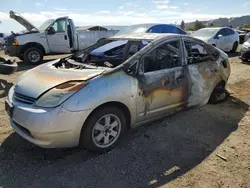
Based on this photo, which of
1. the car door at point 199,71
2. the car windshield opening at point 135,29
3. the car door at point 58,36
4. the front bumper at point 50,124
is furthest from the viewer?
the car door at point 58,36

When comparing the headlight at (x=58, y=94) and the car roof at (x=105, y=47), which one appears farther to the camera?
the car roof at (x=105, y=47)

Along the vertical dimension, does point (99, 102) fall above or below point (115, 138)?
above

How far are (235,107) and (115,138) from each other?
2915mm

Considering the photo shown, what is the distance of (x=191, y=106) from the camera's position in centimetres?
416

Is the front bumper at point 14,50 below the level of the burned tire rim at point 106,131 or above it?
above

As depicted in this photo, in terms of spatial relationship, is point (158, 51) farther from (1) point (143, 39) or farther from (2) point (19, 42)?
(2) point (19, 42)

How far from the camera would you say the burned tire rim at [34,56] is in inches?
393

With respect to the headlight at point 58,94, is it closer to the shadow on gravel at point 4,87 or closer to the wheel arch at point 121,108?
the wheel arch at point 121,108

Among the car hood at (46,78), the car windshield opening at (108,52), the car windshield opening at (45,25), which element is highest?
the car windshield opening at (45,25)

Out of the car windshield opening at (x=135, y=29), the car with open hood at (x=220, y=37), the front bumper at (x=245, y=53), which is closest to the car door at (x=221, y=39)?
the car with open hood at (x=220, y=37)

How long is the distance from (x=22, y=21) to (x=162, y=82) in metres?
9.21

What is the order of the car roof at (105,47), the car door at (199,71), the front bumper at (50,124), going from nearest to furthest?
the front bumper at (50,124), the car door at (199,71), the car roof at (105,47)

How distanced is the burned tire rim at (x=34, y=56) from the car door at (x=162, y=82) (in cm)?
774

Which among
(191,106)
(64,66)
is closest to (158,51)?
(191,106)
